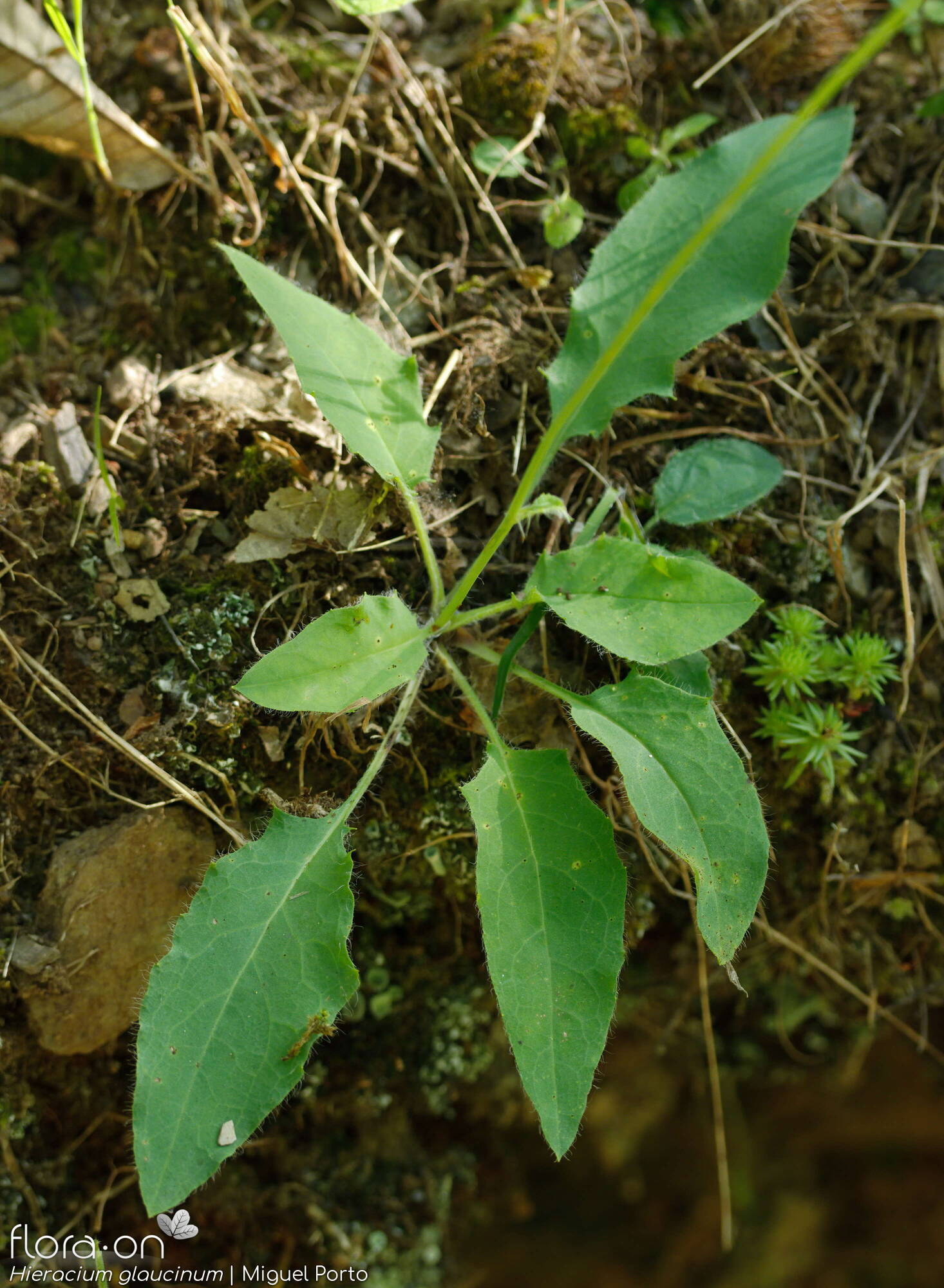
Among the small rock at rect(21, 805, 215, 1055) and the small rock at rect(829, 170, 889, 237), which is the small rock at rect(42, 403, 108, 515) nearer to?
the small rock at rect(21, 805, 215, 1055)

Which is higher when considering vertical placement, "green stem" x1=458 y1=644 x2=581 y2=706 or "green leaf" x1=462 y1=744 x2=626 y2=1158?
"green stem" x1=458 y1=644 x2=581 y2=706

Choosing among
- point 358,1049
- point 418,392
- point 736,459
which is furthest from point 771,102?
point 358,1049

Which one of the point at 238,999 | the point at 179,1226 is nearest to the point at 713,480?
the point at 238,999

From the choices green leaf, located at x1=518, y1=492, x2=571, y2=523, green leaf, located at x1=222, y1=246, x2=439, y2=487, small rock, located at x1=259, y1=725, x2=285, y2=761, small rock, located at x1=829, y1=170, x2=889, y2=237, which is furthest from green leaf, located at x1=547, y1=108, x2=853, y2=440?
small rock, located at x1=259, y1=725, x2=285, y2=761

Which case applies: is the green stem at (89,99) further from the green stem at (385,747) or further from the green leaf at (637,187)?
the green stem at (385,747)

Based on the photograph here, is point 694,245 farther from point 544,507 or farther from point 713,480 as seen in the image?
point 713,480

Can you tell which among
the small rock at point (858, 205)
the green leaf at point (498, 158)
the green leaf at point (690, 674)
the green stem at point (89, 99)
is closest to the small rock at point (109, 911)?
the green leaf at point (690, 674)

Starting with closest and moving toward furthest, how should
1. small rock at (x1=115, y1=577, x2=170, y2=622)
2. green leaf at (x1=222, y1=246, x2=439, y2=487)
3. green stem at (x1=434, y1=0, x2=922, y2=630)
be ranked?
green stem at (x1=434, y1=0, x2=922, y2=630) < green leaf at (x1=222, y1=246, x2=439, y2=487) < small rock at (x1=115, y1=577, x2=170, y2=622)

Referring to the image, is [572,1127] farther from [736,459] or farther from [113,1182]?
[736,459]
